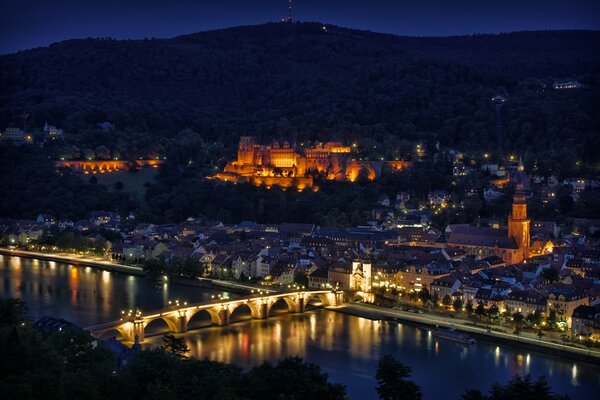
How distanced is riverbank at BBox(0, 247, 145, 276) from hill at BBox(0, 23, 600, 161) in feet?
36.4

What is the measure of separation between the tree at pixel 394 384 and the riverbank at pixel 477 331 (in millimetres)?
4173

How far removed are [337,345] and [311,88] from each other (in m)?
33.7

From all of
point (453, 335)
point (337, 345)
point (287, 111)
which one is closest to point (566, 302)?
point (453, 335)

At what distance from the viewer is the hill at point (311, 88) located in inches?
1428

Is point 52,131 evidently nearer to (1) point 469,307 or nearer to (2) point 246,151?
(2) point 246,151

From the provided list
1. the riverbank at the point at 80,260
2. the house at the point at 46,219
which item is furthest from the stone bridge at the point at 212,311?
the house at the point at 46,219

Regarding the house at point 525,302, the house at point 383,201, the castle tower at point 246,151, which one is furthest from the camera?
the castle tower at point 246,151

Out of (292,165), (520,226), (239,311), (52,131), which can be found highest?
(52,131)

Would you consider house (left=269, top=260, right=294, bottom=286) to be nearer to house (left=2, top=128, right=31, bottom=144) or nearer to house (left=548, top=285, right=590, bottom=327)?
house (left=548, top=285, right=590, bottom=327)

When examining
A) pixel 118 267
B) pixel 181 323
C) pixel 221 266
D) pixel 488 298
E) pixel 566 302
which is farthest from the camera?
pixel 118 267

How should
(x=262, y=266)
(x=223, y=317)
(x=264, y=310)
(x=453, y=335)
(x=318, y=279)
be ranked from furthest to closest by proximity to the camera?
(x=262, y=266)
(x=318, y=279)
(x=264, y=310)
(x=223, y=317)
(x=453, y=335)

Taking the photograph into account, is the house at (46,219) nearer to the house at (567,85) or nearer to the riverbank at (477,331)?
the riverbank at (477,331)

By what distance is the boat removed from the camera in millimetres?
14805

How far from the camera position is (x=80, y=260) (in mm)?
24234
